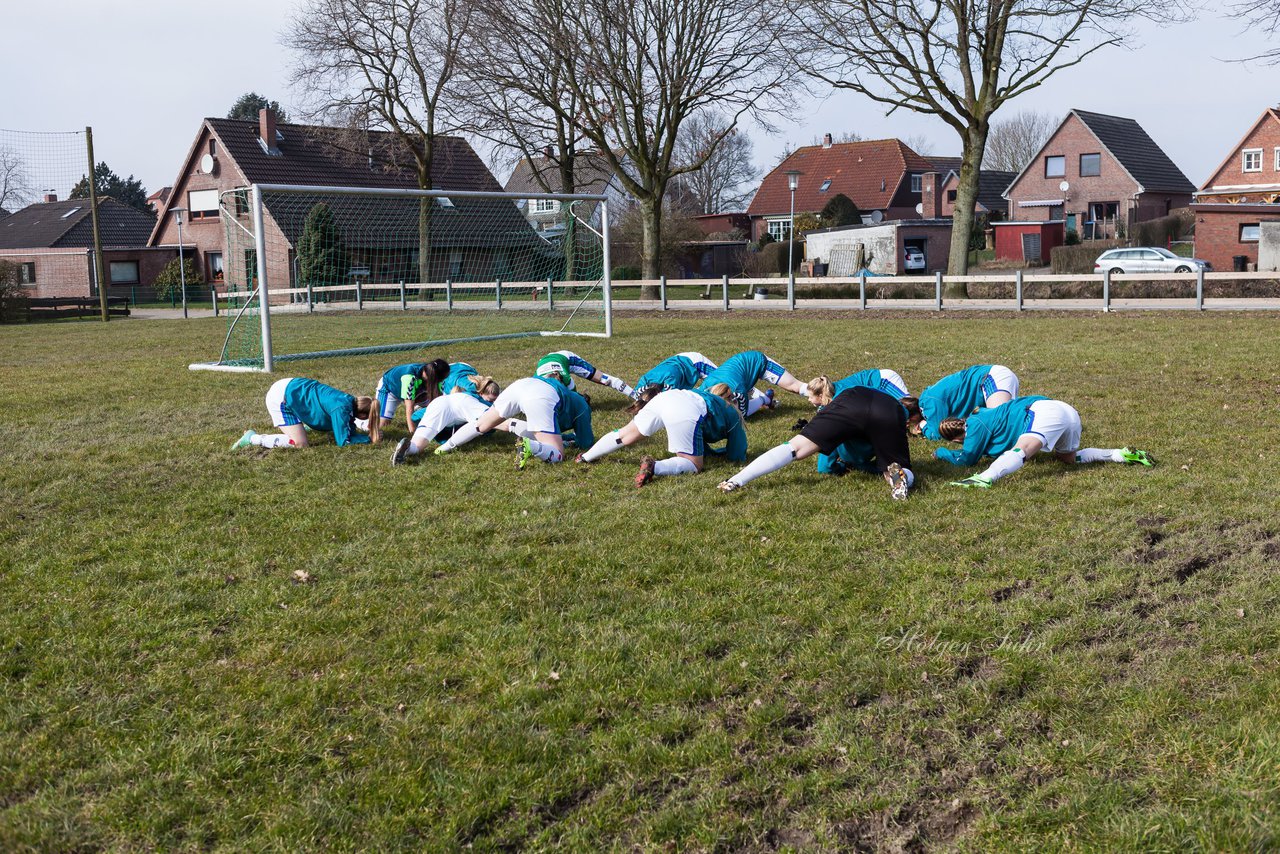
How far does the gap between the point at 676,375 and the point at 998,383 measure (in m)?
3.05

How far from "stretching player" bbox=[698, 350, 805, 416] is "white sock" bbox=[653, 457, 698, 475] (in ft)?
5.36

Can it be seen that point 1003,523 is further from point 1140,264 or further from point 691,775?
point 1140,264

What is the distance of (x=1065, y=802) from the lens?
3572mm

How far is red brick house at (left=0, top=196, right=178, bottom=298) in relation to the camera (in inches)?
2211

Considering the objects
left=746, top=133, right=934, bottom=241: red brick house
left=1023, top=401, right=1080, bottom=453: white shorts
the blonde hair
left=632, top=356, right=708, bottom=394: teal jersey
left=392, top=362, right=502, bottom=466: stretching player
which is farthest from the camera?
left=746, top=133, right=934, bottom=241: red brick house

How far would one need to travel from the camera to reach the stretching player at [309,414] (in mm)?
9570

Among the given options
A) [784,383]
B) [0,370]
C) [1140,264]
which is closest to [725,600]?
[784,383]

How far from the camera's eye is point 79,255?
55844 millimetres

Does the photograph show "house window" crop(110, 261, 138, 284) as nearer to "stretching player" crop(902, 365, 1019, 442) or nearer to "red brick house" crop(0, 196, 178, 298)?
"red brick house" crop(0, 196, 178, 298)

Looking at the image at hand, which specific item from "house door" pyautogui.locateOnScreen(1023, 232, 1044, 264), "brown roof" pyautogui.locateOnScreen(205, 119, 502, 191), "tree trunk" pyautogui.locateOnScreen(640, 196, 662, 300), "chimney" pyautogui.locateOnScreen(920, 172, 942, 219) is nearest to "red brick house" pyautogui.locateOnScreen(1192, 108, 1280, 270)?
"house door" pyautogui.locateOnScreen(1023, 232, 1044, 264)

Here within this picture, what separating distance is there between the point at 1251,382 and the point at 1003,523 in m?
7.15

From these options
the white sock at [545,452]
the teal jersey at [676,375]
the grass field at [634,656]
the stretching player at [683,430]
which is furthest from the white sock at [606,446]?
the teal jersey at [676,375]

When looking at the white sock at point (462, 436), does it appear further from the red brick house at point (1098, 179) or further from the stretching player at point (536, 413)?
the red brick house at point (1098, 179)

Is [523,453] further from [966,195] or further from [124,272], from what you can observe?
[124,272]
